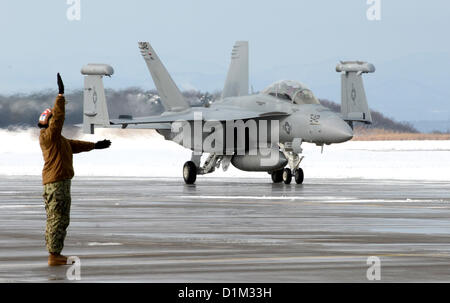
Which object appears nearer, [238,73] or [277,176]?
[277,176]

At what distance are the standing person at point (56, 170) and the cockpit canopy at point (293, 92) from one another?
22.6 metres

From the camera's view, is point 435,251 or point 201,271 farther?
point 435,251

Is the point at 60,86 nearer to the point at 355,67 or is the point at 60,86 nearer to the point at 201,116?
the point at 201,116

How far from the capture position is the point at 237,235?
17.3m

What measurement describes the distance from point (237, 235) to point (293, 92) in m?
19.5

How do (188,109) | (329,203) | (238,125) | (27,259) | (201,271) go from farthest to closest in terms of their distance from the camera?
1. (188,109)
2. (238,125)
3. (329,203)
4. (27,259)
5. (201,271)

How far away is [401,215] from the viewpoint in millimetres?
21891

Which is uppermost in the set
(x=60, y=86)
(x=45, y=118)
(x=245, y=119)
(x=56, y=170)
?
(x=60, y=86)

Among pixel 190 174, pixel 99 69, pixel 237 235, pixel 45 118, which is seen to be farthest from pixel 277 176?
pixel 45 118

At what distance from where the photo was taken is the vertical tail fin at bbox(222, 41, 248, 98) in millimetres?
41750

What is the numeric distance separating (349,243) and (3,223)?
6.42 m

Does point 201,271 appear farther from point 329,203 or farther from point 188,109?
point 188,109
